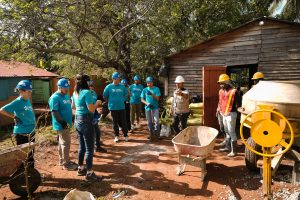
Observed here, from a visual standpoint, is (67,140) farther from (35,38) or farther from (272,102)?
(35,38)

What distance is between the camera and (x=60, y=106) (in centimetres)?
534

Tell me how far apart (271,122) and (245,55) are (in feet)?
21.8

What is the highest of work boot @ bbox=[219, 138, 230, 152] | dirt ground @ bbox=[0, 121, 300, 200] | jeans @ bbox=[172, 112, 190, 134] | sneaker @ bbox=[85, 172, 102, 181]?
jeans @ bbox=[172, 112, 190, 134]

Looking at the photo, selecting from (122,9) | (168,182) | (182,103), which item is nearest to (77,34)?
(122,9)

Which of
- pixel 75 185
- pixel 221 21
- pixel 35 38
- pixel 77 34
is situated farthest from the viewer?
pixel 221 21

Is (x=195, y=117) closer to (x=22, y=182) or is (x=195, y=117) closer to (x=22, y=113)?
A: (x=22, y=113)

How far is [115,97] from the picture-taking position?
753 centimetres

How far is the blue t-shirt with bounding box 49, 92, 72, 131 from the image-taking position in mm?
5215

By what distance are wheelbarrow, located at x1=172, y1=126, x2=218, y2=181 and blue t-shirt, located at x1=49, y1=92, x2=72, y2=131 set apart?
2206 mm

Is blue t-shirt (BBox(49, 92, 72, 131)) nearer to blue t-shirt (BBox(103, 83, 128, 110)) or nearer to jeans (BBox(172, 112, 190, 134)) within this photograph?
blue t-shirt (BBox(103, 83, 128, 110))

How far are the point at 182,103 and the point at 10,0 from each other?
614cm

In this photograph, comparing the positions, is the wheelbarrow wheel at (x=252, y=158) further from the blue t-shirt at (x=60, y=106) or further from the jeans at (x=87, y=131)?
the blue t-shirt at (x=60, y=106)

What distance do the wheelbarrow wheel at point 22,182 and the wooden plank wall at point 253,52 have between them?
23.9 feet

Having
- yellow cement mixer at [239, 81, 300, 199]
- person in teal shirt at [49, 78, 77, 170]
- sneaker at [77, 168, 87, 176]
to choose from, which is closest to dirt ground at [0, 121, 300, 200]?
sneaker at [77, 168, 87, 176]
